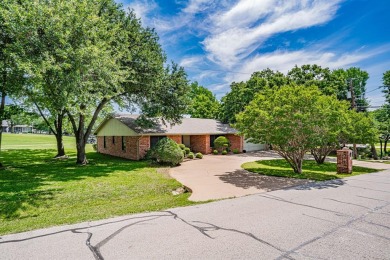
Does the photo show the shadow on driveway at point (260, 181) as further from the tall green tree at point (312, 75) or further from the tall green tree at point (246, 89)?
the tall green tree at point (312, 75)

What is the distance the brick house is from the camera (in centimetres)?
1955

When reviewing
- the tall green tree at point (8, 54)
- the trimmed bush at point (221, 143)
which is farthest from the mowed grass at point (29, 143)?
the trimmed bush at point (221, 143)

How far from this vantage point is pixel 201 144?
82.6 feet

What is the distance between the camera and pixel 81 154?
55.9 ft

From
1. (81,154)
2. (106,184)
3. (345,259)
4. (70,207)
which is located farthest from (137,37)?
(345,259)

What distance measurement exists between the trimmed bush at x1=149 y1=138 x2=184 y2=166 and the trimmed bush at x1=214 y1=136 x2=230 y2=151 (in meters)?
9.46

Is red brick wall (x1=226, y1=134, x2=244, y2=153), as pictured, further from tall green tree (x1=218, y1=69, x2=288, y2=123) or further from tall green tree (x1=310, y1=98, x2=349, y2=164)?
tall green tree (x1=310, y1=98, x2=349, y2=164)

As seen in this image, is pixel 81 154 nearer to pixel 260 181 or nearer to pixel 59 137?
pixel 59 137

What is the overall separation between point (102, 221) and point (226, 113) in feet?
84.4

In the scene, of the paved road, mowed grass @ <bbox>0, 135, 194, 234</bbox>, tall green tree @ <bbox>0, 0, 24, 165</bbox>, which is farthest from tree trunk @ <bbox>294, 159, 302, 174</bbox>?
tall green tree @ <bbox>0, 0, 24, 165</bbox>

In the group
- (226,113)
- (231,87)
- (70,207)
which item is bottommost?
(70,207)

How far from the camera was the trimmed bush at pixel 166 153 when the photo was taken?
52.2 feet

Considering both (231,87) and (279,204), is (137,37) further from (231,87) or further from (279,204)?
(231,87)

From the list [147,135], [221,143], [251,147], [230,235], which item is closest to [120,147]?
[147,135]
